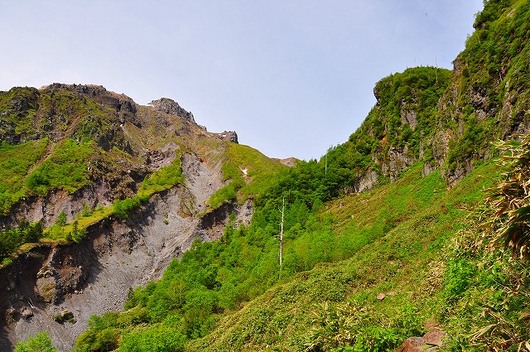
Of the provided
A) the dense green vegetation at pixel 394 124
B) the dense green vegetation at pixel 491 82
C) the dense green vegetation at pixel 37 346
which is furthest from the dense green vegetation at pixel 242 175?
the dense green vegetation at pixel 491 82

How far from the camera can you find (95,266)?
8506 cm

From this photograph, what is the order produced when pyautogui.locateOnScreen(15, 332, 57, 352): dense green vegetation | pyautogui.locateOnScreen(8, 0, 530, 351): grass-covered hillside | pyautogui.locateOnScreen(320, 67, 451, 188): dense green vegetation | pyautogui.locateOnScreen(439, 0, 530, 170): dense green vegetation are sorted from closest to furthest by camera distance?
1. pyautogui.locateOnScreen(8, 0, 530, 351): grass-covered hillside
2. pyautogui.locateOnScreen(439, 0, 530, 170): dense green vegetation
3. pyautogui.locateOnScreen(15, 332, 57, 352): dense green vegetation
4. pyautogui.locateOnScreen(320, 67, 451, 188): dense green vegetation

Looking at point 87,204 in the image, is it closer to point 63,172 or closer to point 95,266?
point 63,172

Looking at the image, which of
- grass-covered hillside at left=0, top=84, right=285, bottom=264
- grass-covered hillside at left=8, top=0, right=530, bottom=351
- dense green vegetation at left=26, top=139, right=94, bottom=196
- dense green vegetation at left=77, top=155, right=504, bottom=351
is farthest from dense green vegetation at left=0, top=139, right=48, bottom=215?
dense green vegetation at left=77, top=155, right=504, bottom=351

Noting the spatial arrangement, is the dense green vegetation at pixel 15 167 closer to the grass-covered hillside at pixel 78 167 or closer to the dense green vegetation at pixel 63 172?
the grass-covered hillside at pixel 78 167

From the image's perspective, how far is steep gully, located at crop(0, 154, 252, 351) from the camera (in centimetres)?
6612

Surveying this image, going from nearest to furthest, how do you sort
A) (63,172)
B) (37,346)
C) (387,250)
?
(387,250) → (37,346) → (63,172)

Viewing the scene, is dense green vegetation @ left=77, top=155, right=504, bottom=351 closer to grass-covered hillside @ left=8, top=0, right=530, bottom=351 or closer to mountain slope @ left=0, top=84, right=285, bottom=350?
grass-covered hillside @ left=8, top=0, right=530, bottom=351

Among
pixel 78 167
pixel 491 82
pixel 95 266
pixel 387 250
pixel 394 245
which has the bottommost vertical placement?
pixel 387 250

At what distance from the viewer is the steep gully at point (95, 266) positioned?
66.1 m

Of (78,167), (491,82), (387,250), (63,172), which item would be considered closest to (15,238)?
(63,172)

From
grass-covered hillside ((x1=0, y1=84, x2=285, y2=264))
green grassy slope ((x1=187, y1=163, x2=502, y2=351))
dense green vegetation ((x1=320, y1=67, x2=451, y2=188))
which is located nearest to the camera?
green grassy slope ((x1=187, y1=163, x2=502, y2=351))

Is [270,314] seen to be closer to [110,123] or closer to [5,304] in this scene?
[5,304]

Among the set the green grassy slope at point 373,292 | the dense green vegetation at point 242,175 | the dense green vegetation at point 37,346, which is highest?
the dense green vegetation at point 242,175
